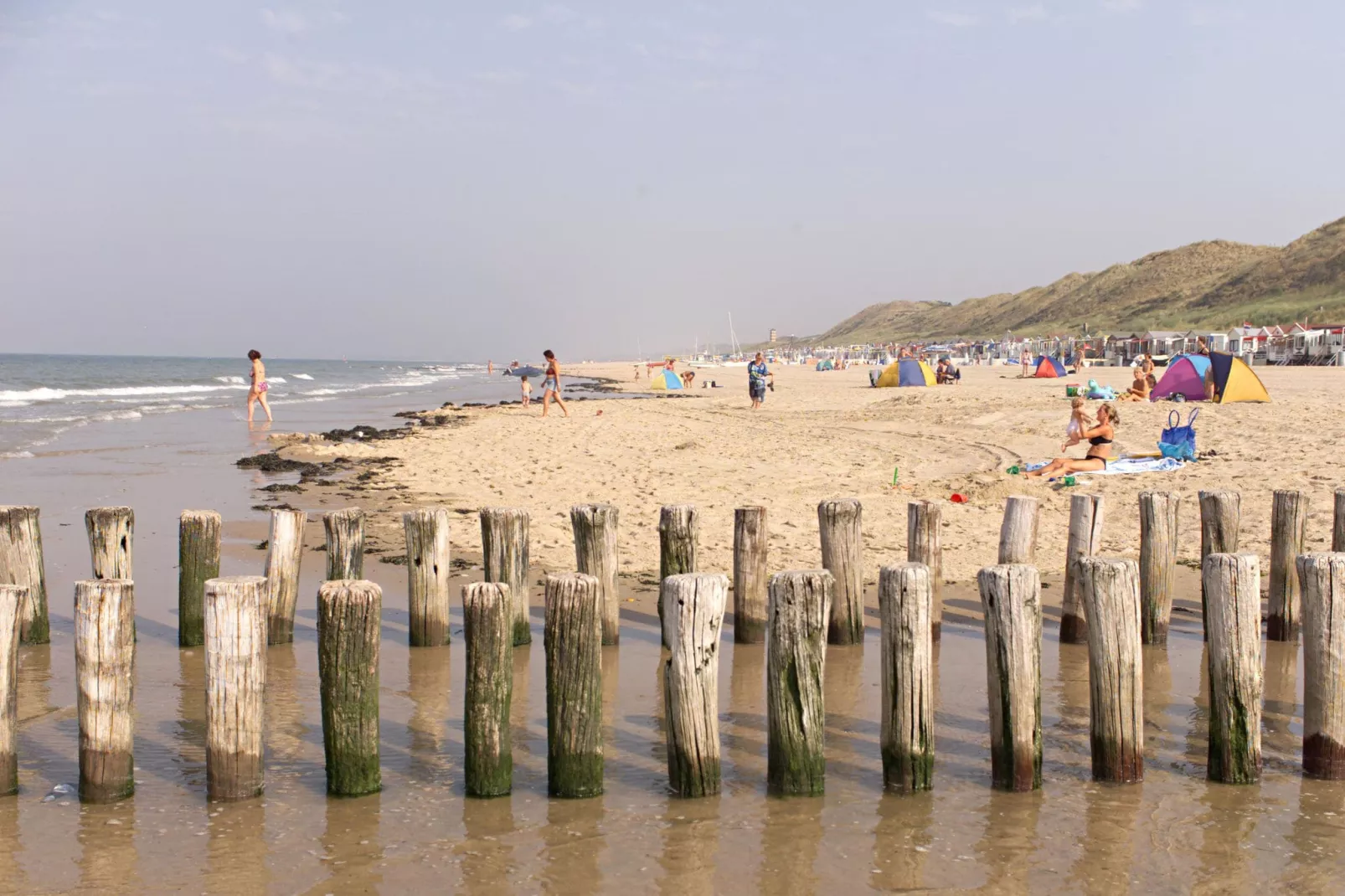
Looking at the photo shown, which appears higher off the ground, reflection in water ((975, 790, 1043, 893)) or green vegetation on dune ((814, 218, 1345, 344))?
green vegetation on dune ((814, 218, 1345, 344))

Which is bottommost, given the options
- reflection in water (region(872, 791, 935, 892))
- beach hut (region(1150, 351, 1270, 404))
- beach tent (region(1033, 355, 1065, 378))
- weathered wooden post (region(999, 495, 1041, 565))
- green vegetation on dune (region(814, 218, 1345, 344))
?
reflection in water (region(872, 791, 935, 892))

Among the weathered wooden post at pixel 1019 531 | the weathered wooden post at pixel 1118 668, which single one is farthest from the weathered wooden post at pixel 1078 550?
the weathered wooden post at pixel 1118 668

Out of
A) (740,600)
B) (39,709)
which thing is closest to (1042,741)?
(740,600)

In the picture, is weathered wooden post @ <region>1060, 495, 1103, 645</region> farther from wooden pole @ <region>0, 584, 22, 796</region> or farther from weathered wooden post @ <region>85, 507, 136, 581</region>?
weathered wooden post @ <region>85, 507, 136, 581</region>

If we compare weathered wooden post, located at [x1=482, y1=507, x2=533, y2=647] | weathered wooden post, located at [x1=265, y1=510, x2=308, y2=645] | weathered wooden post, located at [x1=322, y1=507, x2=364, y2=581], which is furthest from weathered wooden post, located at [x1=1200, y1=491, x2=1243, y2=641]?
weathered wooden post, located at [x1=265, y1=510, x2=308, y2=645]

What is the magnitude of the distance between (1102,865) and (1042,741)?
1.28 metres

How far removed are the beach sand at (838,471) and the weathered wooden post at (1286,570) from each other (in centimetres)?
160

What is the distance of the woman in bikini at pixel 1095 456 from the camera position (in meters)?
14.1

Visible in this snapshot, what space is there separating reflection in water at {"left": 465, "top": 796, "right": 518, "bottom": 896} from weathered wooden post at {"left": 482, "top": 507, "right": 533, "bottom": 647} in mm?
2488

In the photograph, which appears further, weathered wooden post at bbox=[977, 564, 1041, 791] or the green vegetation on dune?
the green vegetation on dune

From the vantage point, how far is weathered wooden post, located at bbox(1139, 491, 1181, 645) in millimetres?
7484

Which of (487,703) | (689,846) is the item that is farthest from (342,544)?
(689,846)

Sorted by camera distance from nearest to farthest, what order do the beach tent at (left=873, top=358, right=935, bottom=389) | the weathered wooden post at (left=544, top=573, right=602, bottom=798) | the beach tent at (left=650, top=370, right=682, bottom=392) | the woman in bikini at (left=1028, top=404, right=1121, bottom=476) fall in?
the weathered wooden post at (left=544, top=573, right=602, bottom=798) < the woman in bikini at (left=1028, top=404, right=1121, bottom=476) < the beach tent at (left=873, top=358, right=935, bottom=389) < the beach tent at (left=650, top=370, right=682, bottom=392)

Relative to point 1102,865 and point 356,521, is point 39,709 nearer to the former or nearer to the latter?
point 356,521
